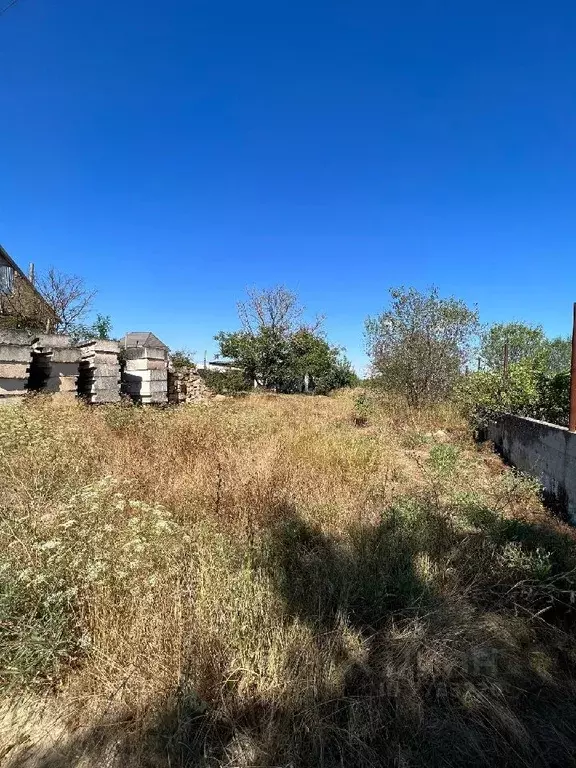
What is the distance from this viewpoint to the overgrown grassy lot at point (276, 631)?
1738 millimetres

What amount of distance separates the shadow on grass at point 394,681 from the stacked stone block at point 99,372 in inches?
299

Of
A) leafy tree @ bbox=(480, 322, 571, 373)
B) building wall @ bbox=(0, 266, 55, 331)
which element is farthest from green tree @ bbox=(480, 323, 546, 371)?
building wall @ bbox=(0, 266, 55, 331)

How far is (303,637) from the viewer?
2139 millimetres

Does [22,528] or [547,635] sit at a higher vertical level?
[22,528]

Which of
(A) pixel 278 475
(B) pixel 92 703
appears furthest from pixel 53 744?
(A) pixel 278 475

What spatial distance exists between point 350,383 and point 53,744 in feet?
98.6

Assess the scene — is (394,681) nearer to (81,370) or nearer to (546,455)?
(546,455)

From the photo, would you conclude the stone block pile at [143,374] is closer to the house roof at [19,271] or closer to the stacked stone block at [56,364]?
the stacked stone block at [56,364]

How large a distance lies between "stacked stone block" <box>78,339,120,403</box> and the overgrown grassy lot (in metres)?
5.73

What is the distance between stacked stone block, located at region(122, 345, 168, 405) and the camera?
35.5ft

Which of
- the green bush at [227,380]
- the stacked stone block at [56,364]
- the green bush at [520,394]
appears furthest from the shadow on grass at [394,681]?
the green bush at [227,380]

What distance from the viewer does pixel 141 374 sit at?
10.9m

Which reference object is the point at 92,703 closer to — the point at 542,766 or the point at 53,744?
the point at 53,744

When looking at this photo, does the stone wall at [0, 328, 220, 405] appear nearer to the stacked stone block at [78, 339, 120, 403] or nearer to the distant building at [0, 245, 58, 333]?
the stacked stone block at [78, 339, 120, 403]
